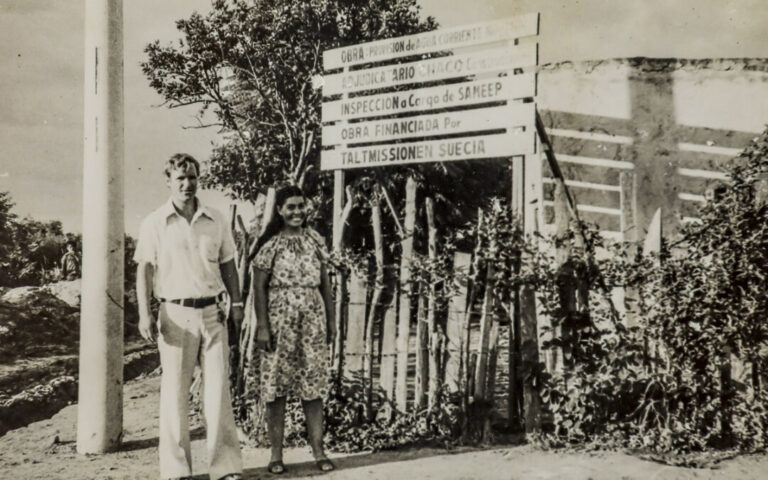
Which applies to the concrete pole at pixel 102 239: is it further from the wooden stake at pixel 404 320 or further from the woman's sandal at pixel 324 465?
the wooden stake at pixel 404 320

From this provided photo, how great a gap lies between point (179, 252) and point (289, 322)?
0.77 meters

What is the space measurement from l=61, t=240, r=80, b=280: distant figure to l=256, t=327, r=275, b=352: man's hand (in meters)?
3.50

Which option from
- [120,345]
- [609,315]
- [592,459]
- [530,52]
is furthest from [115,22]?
[592,459]

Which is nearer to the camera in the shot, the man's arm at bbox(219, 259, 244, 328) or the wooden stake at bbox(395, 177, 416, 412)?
the man's arm at bbox(219, 259, 244, 328)

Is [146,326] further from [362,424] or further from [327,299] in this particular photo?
[362,424]

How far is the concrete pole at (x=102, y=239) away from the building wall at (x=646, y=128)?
11.3ft

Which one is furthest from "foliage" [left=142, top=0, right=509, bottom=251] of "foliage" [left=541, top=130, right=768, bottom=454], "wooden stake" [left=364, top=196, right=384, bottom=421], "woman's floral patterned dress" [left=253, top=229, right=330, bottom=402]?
"foliage" [left=541, top=130, right=768, bottom=454]

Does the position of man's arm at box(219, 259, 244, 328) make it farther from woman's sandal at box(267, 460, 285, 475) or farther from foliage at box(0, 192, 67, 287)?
foliage at box(0, 192, 67, 287)

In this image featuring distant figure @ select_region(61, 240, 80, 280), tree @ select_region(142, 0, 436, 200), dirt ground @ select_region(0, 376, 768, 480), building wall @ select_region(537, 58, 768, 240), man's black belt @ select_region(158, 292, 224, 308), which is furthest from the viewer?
tree @ select_region(142, 0, 436, 200)

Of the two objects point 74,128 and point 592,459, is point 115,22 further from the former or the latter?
point 592,459

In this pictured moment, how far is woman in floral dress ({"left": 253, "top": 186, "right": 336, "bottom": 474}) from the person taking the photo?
402 centimetres

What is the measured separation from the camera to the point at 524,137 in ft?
15.2

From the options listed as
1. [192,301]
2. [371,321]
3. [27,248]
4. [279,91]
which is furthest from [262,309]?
[279,91]

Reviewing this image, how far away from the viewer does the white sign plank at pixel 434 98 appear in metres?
4.70
